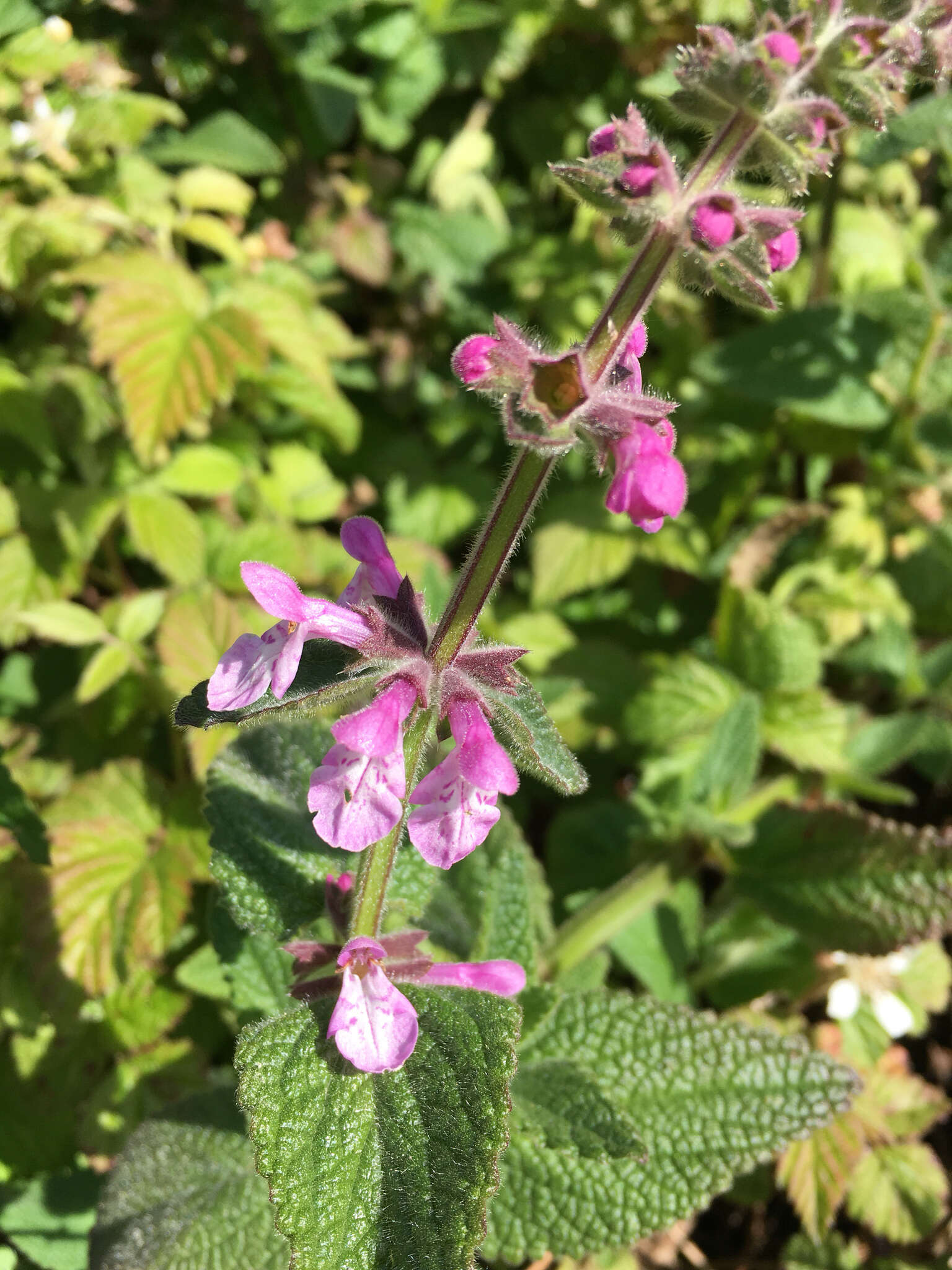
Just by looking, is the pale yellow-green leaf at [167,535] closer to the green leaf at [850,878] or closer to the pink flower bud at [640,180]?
the green leaf at [850,878]

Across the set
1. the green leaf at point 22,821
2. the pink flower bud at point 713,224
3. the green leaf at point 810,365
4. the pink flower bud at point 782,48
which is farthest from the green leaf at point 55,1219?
the green leaf at point 810,365

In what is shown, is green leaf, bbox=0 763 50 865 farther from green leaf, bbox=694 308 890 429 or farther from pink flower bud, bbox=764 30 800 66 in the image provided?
green leaf, bbox=694 308 890 429

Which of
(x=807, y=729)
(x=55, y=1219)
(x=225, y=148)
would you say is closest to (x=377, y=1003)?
(x=55, y=1219)

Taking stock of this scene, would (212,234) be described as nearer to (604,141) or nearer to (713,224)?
(604,141)

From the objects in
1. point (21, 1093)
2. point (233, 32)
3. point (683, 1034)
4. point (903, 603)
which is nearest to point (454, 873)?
point (683, 1034)

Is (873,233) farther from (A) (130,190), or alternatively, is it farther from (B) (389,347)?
(A) (130,190)

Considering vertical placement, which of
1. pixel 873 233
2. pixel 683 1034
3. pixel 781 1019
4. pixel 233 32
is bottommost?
pixel 781 1019
